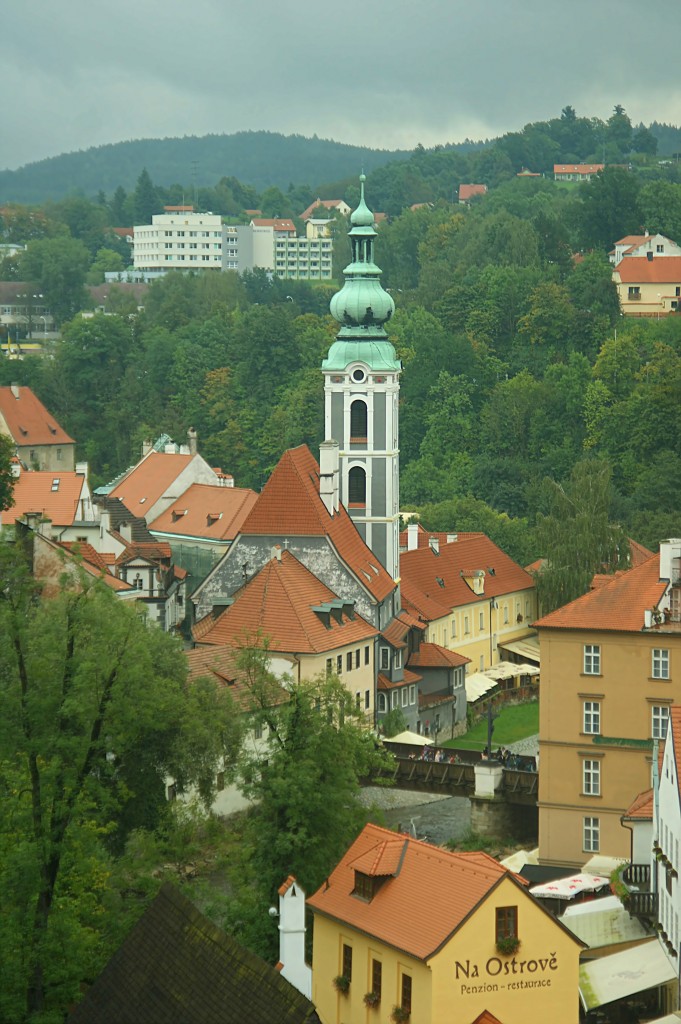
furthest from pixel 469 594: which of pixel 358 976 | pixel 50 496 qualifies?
pixel 358 976

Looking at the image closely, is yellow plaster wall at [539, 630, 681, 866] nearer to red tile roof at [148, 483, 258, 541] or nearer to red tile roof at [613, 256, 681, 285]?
red tile roof at [148, 483, 258, 541]

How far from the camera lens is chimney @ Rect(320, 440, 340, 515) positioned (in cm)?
6644

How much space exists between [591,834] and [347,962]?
49.9 feet

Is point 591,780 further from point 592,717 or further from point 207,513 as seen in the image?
point 207,513

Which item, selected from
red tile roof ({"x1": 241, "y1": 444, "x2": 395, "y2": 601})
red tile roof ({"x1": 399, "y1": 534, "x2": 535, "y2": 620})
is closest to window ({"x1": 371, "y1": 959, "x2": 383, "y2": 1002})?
red tile roof ({"x1": 241, "y1": 444, "x2": 395, "y2": 601})

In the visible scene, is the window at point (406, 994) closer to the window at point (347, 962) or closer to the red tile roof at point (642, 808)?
the window at point (347, 962)

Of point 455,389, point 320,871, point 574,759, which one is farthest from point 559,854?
point 455,389

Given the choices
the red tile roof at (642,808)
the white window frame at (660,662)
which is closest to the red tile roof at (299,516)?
the white window frame at (660,662)

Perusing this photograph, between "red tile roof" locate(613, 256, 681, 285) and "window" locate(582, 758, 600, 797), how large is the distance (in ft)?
229

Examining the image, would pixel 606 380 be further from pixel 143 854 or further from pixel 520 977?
pixel 520 977

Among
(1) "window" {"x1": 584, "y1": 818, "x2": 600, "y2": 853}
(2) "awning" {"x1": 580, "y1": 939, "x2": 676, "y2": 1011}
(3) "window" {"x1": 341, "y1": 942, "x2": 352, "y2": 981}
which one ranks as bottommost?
(1) "window" {"x1": 584, "y1": 818, "x2": 600, "y2": 853}

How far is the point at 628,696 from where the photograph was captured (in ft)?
155

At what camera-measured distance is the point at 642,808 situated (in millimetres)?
42469

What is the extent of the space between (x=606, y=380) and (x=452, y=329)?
15.2 m
